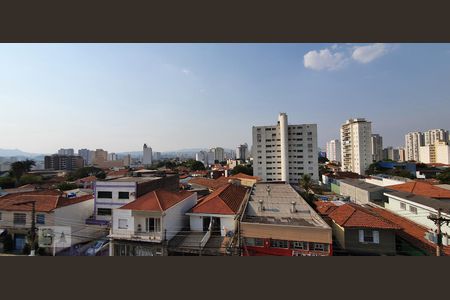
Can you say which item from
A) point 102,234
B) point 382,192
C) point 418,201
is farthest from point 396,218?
point 102,234

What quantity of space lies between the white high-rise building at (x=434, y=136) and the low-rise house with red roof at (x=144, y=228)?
58.3 metres

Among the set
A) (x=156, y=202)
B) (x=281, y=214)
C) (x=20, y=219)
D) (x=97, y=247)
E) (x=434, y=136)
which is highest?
(x=434, y=136)

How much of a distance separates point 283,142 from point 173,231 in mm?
20941

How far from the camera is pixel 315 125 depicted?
85.5 feet

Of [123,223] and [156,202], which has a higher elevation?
[156,202]

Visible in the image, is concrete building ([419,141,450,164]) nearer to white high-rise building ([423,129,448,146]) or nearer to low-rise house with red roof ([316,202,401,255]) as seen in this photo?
white high-rise building ([423,129,448,146])

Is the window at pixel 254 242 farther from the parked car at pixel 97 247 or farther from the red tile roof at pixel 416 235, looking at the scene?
the parked car at pixel 97 247

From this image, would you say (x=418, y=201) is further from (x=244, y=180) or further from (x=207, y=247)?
(x=244, y=180)

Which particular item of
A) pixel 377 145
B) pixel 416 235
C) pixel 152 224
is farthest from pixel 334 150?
pixel 152 224

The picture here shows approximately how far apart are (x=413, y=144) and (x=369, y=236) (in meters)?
56.0

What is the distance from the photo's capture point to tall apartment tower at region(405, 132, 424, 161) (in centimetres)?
4630

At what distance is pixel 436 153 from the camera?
38.7 m

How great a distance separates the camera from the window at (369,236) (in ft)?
18.9

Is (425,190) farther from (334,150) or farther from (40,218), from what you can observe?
(334,150)
